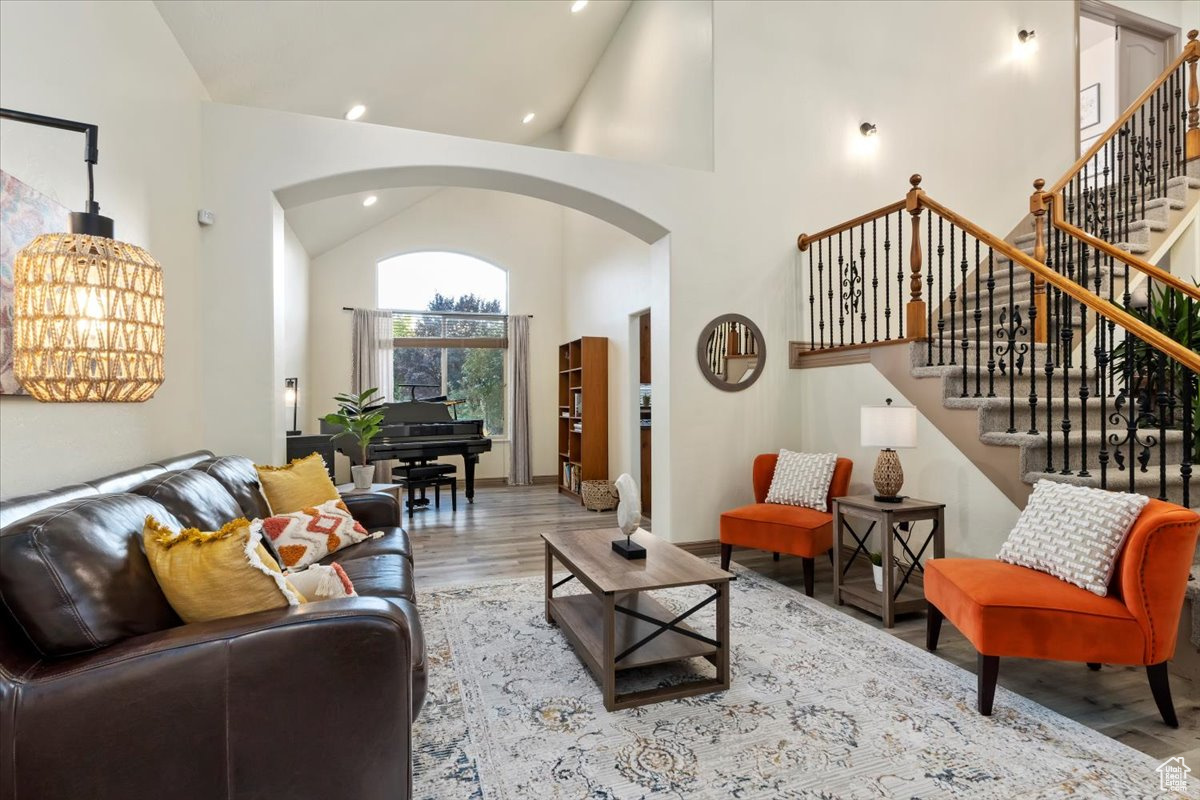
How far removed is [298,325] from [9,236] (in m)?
5.30

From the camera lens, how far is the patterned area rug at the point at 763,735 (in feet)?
Answer: 6.24

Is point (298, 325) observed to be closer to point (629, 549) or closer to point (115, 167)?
point (115, 167)

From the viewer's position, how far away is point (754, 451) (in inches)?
197

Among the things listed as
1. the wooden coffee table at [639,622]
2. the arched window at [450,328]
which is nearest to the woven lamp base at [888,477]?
the wooden coffee table at [639,622]

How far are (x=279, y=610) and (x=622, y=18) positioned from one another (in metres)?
7.28

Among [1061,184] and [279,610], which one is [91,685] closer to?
[279,610]

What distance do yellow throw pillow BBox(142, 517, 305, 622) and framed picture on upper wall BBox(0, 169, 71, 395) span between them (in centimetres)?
79

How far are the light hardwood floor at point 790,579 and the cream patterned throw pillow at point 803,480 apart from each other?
0.54 metres

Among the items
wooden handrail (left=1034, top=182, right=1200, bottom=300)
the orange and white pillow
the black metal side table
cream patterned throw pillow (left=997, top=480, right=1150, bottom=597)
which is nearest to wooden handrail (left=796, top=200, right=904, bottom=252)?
wooden handrail (left=1034, top=182, right=1200, bottom=300)

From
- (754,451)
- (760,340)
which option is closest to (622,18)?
(760,340)

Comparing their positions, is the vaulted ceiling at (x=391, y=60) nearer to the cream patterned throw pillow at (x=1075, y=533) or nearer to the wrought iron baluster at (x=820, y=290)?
the wrought iron baluster at (x=820, y=290)

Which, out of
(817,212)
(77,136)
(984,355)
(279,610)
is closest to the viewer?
(279,610)

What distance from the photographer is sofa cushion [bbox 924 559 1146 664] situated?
2.16 meters

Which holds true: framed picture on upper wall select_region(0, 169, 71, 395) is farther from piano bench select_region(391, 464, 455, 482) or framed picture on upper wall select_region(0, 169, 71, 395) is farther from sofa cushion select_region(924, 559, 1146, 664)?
piano bench select_region(391, 464, 455, 482)
